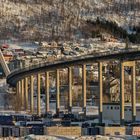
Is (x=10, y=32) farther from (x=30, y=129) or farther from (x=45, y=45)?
(x=30, y=129)

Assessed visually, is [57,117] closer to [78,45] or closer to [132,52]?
[132,52]

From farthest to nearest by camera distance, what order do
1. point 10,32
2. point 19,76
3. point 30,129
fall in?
1. point 10,32
2. point 19,76
3. point 30,129

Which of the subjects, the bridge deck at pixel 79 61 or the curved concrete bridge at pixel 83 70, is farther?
the curved concrete bridge at pixel 83 70

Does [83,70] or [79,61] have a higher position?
[79,61]

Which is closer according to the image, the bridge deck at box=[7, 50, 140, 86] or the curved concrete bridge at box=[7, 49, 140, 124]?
the bridge deck at box=[7, 50, 140, 86]

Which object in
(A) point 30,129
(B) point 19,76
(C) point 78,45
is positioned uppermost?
(C) point 78,45

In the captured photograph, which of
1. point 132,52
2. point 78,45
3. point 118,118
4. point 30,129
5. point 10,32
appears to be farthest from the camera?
point 10,32

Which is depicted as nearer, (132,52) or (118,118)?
(132,52)

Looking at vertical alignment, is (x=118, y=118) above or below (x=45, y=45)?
below

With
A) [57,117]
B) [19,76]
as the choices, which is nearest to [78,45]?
[19,76]

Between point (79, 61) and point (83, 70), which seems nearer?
point (79, 61)
